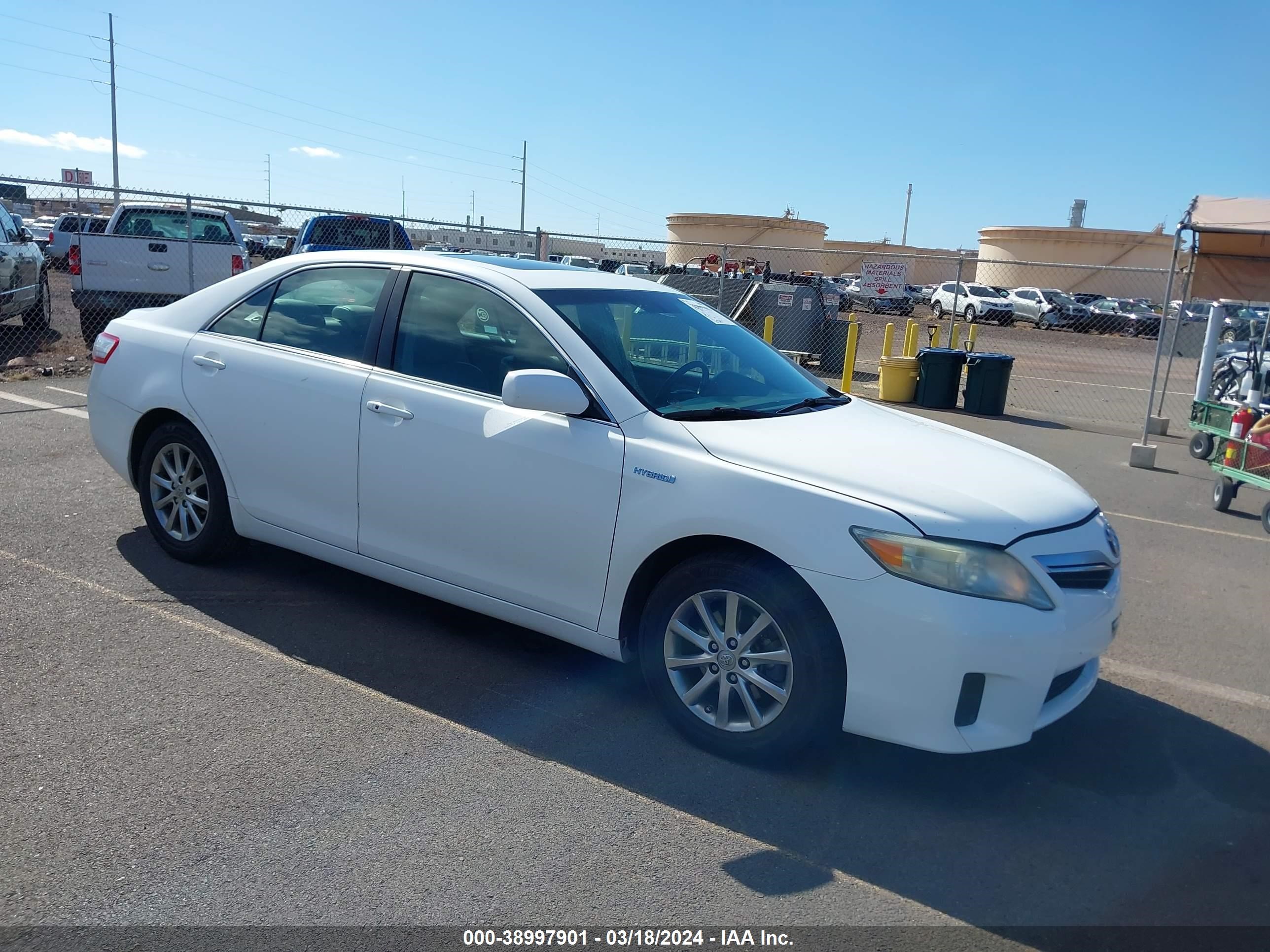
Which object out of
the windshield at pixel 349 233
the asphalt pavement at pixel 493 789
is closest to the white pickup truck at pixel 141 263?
the windshield at pixel 349 233

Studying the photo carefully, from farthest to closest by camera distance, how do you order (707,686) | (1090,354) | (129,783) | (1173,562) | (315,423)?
1. (1090,354)
2. (1173,562)
3. (315,423)
4. (707,686)
5. (129,783)

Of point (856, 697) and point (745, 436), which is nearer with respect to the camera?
point (856, 697)

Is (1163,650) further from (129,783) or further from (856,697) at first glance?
(129,783)

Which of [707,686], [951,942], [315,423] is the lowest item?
[951,942]

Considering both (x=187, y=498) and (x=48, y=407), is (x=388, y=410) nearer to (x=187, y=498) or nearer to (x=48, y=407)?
(x=187, y=498)

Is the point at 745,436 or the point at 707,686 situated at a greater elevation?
the point at 745,436

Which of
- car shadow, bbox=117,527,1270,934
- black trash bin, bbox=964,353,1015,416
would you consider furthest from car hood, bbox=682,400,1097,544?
black trash bin, bbox=964,353,1015,416

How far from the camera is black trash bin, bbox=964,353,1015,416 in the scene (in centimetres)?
1373

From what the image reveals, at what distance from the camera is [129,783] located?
3377mm

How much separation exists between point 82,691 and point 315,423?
4.64 ft

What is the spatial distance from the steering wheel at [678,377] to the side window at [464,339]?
0.39 meters

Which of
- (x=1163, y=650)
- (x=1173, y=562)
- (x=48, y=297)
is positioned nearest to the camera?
(x=1163, y=650)

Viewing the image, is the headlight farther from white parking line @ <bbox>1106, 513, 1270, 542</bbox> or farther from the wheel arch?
white parking line @ <bbox>1106, 513, 1270, 542</bbox>

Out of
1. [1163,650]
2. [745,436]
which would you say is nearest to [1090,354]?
[1163,650]
